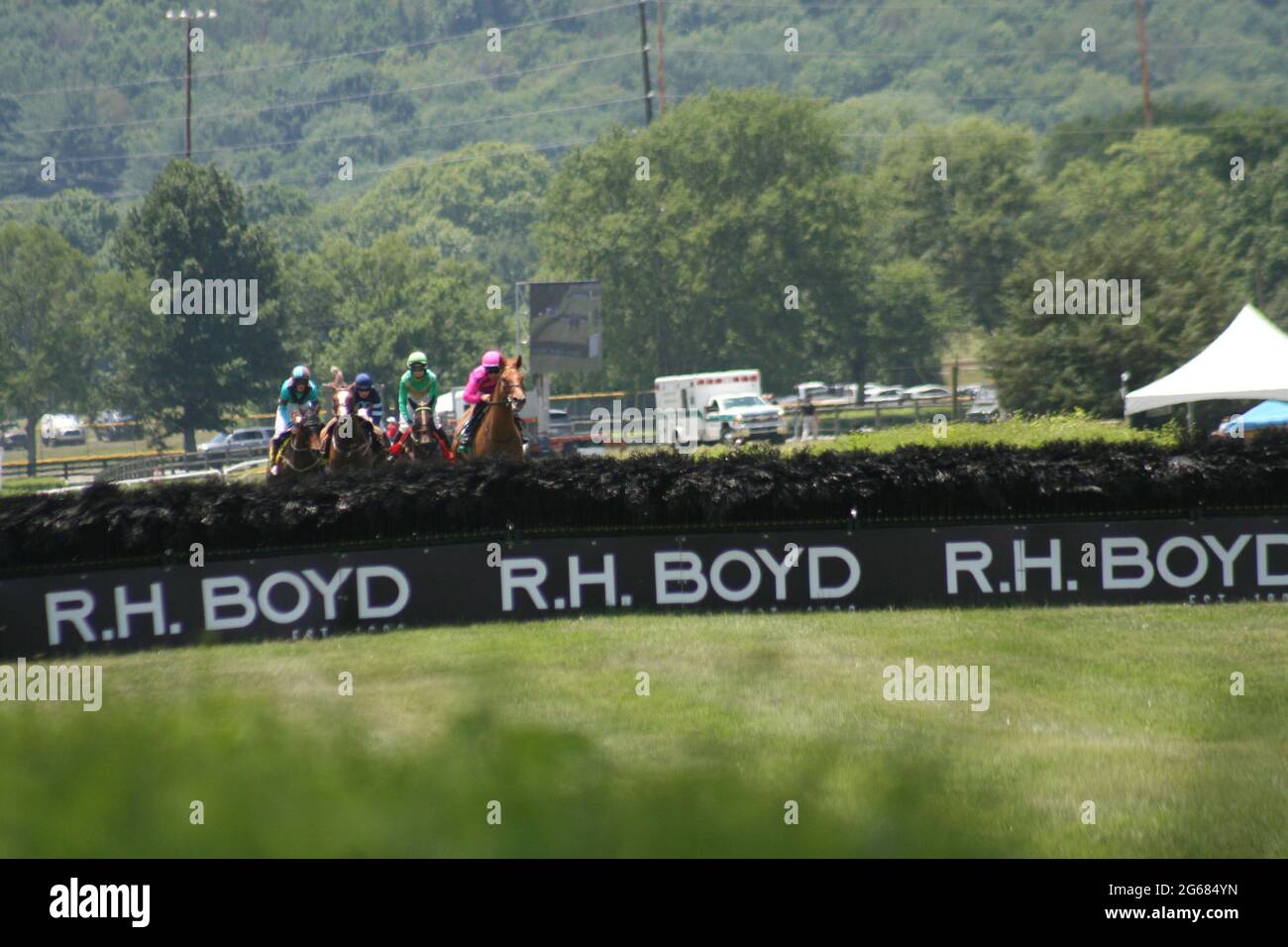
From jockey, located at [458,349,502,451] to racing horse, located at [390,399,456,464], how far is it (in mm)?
988

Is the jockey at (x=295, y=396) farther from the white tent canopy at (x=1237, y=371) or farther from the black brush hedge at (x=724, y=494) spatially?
the white tent canopy at (x=1237, y=371)

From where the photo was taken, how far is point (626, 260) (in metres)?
70.7

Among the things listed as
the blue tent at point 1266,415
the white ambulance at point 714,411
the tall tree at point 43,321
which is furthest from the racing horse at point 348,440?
the tall tree at point 43,321

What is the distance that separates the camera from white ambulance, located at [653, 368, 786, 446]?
50156 millimetres

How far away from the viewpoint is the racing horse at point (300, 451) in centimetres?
1736

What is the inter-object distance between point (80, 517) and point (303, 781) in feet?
36.6

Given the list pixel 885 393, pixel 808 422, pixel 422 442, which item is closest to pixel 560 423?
pixel 808 422

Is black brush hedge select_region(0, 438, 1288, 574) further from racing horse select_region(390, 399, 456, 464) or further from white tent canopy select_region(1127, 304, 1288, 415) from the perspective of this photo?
white tent canopy select_region(1127, 304, 1288, 415)
